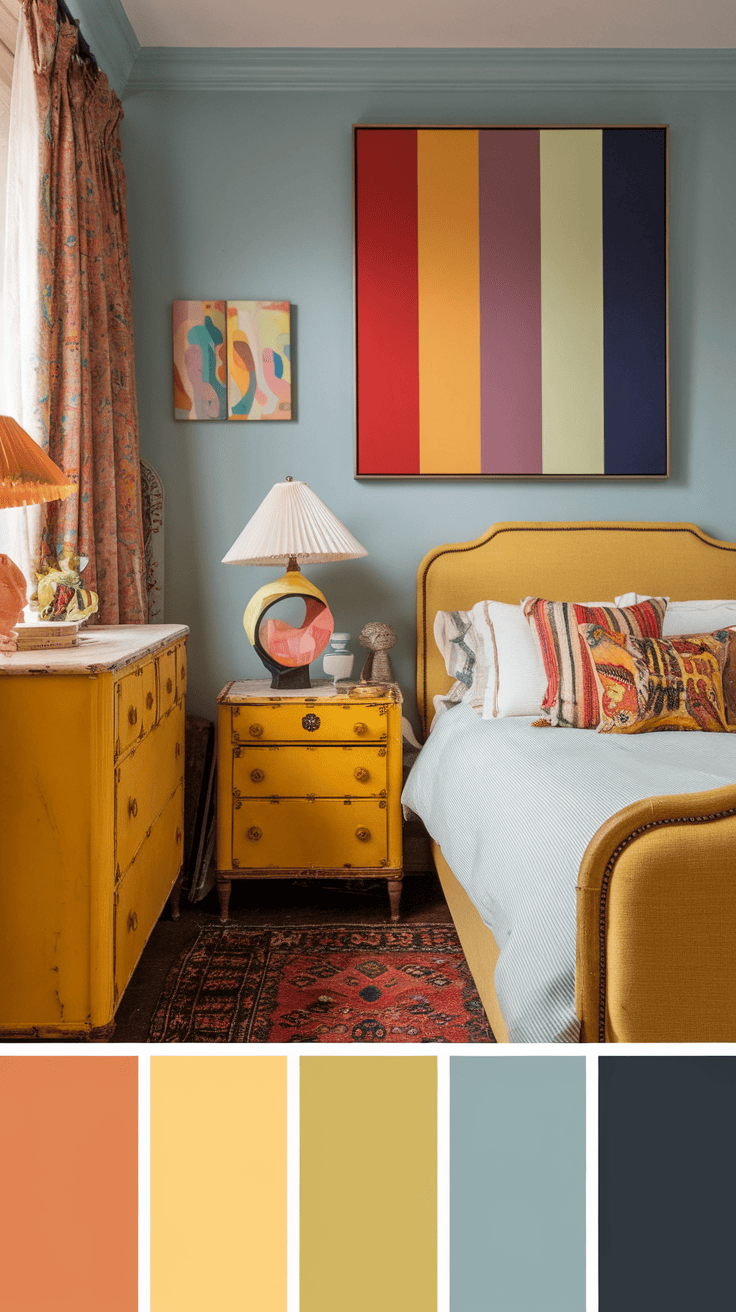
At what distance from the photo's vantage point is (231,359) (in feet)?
9.81

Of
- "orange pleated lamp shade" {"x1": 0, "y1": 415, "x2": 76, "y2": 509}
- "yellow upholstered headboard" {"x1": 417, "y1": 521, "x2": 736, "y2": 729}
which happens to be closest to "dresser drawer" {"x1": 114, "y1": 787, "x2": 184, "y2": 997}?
"orange pleated lamp shade" {"x1": 0, "y1": 415, "x2": 76, "y2": 509}

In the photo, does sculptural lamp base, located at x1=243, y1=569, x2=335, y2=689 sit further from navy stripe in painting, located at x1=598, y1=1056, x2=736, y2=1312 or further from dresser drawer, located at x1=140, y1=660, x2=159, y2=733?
navy stripe in painting, located at x1=598, y1=1056, x2=736, y2=1312

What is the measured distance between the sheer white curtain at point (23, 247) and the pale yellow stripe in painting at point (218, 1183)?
1.76 metres

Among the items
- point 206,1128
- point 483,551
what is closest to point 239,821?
point 483,551

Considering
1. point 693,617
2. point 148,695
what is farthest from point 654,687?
point 148,695

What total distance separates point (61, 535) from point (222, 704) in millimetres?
700

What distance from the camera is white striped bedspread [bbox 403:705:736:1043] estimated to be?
1.24m

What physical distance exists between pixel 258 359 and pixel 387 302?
0.51 m

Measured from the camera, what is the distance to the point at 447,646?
2883 mm

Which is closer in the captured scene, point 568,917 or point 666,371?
point 568,917

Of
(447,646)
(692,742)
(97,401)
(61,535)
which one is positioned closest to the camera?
(692,742)

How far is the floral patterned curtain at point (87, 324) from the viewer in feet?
7.44

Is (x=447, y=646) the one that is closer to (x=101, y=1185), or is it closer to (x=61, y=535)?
(x=61, y=535)

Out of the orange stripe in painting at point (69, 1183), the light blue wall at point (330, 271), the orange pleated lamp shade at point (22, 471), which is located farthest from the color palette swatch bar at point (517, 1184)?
the light blue wall at point (330, 271)
